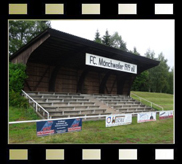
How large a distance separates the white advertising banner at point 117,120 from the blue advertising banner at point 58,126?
228 cm

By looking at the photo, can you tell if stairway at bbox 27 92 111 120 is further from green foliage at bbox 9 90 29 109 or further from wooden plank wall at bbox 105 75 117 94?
wooden plank wall at bbox 105 75 117 94

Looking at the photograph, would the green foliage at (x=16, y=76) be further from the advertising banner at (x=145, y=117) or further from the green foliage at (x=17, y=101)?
the advertising banner at (x=145, y=117)

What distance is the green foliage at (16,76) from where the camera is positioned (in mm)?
11719

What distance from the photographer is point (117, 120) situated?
33.9 feet

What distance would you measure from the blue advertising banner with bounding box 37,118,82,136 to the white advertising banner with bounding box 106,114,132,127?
7.49ft

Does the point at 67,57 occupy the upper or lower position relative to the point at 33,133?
upper

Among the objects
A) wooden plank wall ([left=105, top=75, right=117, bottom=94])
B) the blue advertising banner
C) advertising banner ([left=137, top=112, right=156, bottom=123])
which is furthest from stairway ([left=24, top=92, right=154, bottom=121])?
wooden plank wall ([left=105, top=75, right=117, bottom=94])

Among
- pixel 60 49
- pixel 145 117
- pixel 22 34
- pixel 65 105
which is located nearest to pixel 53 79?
pixel 60 49

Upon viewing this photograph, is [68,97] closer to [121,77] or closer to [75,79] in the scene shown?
[75,79]

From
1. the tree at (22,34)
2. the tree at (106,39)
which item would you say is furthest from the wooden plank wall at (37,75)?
the tree at (106,39)

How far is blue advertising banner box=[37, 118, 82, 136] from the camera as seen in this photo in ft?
22.5

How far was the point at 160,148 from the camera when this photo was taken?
178 inches
